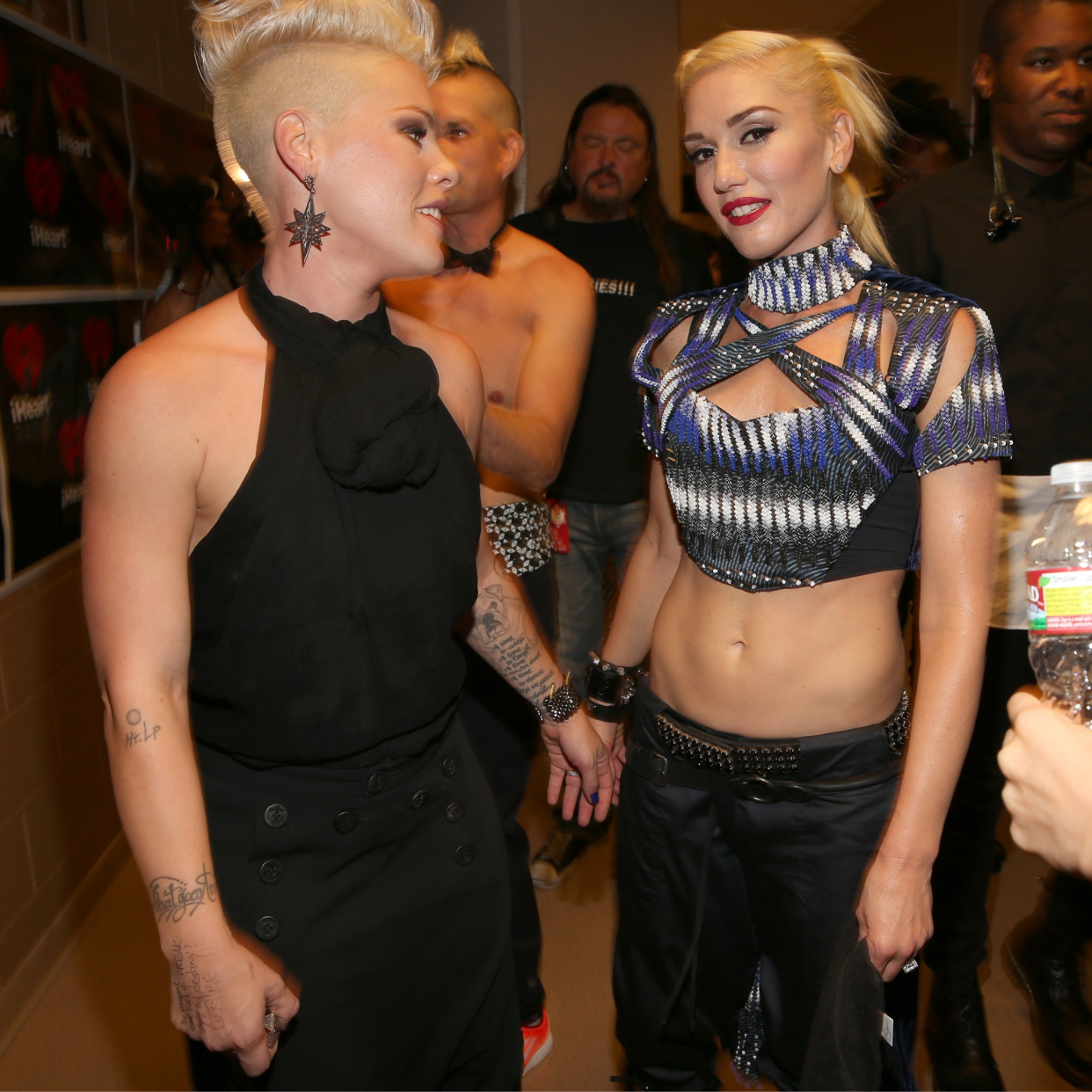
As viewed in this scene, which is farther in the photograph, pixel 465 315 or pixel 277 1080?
pixel 465 315

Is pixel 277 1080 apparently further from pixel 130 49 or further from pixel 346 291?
pixel 130 49

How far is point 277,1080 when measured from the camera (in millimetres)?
1287

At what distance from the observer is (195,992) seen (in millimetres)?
1149

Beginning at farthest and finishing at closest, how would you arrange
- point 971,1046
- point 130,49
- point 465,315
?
point 130,49
point 465,315
point 971,1046

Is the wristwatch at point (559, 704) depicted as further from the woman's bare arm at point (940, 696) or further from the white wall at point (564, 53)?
the white wall at point (564, 53)

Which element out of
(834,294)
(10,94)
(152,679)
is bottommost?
(152,679)

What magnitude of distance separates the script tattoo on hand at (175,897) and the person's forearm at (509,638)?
0.66 meters

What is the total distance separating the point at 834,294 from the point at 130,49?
322 cm

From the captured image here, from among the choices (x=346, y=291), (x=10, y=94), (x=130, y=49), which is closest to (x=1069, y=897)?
(x=346, y=291)

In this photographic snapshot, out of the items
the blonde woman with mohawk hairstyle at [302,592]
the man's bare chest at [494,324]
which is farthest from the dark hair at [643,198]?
the blonde woman with mohawk hairstyle at [302,592]

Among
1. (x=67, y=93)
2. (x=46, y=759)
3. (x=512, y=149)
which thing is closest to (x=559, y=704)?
(x=512, y=149)

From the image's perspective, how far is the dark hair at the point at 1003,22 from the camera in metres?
2.41

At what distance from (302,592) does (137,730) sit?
0.25 metres

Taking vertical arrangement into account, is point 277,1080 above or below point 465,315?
below
